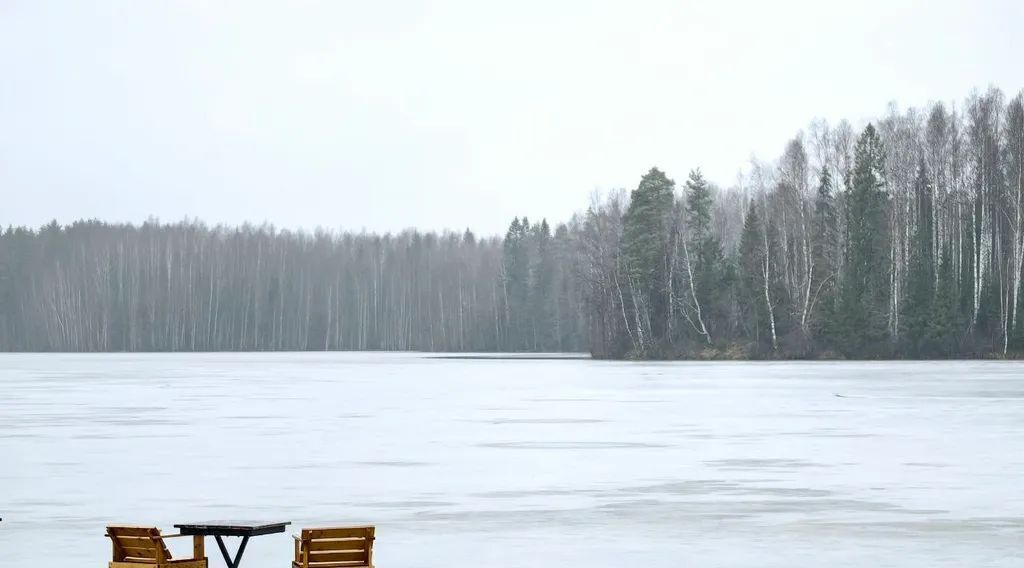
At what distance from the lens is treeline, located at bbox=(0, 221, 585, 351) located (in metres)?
151

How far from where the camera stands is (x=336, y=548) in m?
9.98

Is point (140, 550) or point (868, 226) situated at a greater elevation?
point (868, 226)

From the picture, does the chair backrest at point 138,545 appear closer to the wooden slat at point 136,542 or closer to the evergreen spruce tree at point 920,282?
the wooden slat at point 136,542

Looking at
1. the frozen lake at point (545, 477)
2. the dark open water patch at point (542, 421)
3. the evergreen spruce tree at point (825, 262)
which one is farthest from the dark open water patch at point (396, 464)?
the evergreen spruce tree at point (825, 262)

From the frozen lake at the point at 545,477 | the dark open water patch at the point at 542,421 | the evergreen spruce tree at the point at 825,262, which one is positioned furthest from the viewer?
the evergreen spruce tree at the point at 825,262

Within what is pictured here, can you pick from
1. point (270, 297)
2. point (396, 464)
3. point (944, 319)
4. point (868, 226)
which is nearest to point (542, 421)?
point (396, 464)

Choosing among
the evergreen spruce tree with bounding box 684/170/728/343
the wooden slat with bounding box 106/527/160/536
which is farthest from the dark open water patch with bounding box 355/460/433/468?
the evergreen spruce tree with bounding box 684/170/728/343

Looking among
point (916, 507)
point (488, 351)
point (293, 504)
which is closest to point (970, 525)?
point (916, 507)

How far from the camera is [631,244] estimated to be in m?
102

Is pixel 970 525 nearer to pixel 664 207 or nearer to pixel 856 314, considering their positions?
pixel 856 314

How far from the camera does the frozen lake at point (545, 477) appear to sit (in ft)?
43.9

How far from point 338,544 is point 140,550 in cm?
133

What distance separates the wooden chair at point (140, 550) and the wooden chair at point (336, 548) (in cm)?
83

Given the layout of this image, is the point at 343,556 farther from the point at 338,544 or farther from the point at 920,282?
the point at 920,282
